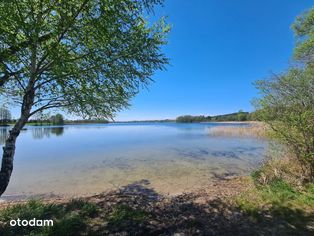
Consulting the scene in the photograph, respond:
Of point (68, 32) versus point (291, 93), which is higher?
point (68, 32)

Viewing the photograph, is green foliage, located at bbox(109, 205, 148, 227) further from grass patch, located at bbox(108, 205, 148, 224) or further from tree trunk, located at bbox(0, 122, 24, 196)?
tree trunk, located at bbox(0, 122, 24, 196)

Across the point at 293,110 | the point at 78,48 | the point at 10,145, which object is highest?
the point at 78,48

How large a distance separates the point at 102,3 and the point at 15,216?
4.52m

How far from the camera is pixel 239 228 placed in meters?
3.86

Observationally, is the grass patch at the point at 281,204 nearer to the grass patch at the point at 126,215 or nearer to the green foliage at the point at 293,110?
the green foliage at the point at 293,110

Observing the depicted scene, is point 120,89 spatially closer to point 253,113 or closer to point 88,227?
point 88,227

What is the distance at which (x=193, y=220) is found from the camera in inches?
164

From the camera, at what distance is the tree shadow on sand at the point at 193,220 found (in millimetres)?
3727

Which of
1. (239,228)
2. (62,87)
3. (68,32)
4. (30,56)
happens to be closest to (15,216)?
(62,87)

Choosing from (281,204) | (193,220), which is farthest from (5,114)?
(281,204)

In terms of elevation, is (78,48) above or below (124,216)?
above

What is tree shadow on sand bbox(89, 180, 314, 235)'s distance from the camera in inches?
147
